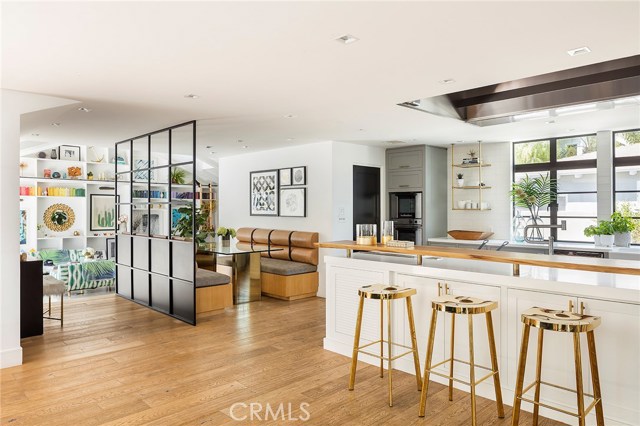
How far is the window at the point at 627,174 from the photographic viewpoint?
5.82 meters

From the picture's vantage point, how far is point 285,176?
7520mm

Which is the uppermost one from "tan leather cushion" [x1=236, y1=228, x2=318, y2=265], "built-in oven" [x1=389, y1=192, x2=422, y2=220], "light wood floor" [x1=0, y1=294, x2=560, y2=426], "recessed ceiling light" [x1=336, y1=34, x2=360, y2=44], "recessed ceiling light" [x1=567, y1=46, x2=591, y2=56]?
"recessed ceiling light" [x1=336, y1=34, x2=360, y2=44]

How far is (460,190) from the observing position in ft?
24.5

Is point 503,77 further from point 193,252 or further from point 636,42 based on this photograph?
point 193,252

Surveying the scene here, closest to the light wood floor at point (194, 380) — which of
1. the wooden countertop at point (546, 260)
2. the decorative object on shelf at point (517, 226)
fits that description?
the wooden countertop at point (546, 260)

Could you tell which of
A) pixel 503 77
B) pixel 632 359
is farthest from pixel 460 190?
pixel 632 359

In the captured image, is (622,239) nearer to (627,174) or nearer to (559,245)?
(559,245)

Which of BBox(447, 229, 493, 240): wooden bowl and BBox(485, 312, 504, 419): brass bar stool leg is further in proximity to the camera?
BBox(447, 229, 493, 240): wooden bowl

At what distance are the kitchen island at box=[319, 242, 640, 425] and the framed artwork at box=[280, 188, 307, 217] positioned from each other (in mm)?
3090

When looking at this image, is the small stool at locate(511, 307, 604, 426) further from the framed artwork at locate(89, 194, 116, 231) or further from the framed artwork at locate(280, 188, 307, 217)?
the framed artwork at locate(89, 194, 116, 231)

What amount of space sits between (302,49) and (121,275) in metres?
5.23

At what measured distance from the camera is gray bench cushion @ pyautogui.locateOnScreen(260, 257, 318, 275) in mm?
6492

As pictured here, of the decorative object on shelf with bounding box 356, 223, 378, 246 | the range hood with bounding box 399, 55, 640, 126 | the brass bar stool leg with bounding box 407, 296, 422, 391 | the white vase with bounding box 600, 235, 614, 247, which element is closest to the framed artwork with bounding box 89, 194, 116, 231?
the decorative object on shelf with bounding box 356, 223, 378, 246

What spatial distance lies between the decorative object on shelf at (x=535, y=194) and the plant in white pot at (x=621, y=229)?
3.33 feet
